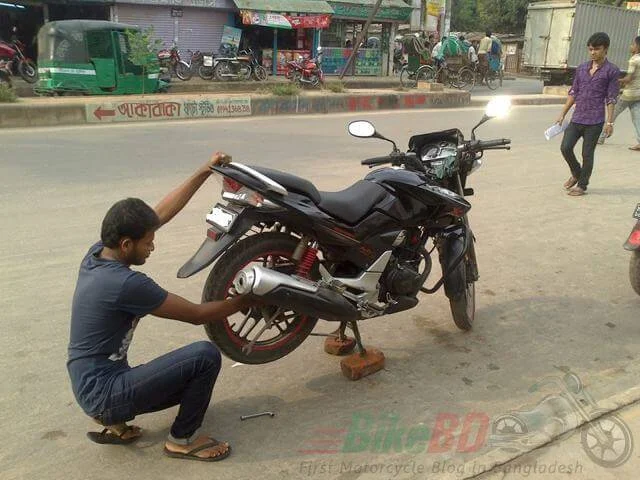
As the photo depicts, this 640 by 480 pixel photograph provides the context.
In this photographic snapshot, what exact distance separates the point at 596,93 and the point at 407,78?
16.3 meters

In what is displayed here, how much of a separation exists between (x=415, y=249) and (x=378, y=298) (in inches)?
14.7

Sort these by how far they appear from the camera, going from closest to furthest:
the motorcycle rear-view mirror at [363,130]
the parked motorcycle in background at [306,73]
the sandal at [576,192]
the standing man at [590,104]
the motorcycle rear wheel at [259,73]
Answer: the motorcycle rear-view mirror at [363,130] → the standing man at [590,104] → the sandal at [576,192] → the parked motorcycle in background at [306,73] → the motorcycle rear wheel at [259,73]

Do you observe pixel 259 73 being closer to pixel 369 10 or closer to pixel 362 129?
pixel 369 10

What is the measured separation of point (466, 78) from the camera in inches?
857

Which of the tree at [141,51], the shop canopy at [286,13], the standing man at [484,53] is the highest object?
the shop canopy at [286,13]

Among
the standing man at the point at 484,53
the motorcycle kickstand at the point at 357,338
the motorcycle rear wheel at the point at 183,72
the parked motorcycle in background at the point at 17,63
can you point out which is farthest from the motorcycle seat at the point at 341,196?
the standing man at the point at 484,53

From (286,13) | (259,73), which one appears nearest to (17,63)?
(259,73)

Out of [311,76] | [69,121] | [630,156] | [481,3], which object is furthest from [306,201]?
[481,3]

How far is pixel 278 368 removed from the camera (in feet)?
10.8

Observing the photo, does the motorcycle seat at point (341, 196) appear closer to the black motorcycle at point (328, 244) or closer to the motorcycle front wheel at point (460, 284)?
the black motorcycle at point (328, 244)

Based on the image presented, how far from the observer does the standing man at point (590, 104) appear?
22.6 feet

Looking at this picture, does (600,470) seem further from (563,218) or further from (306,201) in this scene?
(563,218)

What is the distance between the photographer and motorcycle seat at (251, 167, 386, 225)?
110 inches

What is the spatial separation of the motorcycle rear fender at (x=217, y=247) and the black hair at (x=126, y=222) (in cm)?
38
